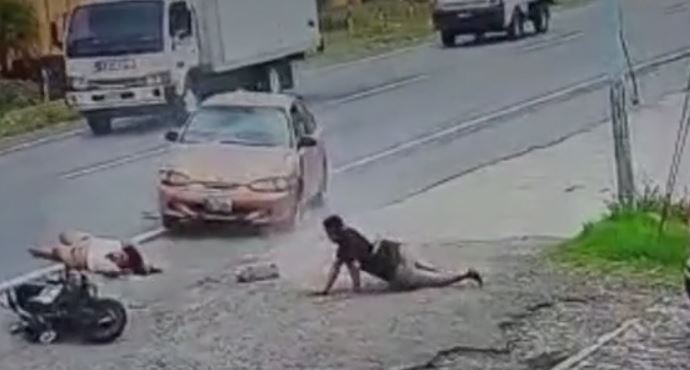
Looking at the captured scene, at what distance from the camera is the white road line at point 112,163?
24.8 meters

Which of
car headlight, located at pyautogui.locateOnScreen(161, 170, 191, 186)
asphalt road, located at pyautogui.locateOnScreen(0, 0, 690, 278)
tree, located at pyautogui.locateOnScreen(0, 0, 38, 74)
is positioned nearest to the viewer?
car headlight, located at pyautogui.locateOnScreen(161, 170, 191, 186)

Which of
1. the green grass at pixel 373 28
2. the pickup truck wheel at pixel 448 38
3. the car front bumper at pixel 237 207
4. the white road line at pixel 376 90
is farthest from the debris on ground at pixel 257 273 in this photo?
the pickup truck wheel at pixel 448 38

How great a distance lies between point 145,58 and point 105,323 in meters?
16.7

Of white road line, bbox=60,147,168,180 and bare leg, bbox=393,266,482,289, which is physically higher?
bare leg, bbox=393,266,482,289

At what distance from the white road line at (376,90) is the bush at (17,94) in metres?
5.32

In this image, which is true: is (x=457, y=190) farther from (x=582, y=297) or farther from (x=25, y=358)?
(x=25, y=358)

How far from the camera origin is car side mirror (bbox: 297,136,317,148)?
2055 centimetres

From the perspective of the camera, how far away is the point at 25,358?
42.4ft

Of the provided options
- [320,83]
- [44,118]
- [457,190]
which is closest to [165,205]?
[457,190]

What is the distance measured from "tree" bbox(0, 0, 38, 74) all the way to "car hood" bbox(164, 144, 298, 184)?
1501cm

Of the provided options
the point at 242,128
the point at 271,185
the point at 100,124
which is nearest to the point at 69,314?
the point at 271,185

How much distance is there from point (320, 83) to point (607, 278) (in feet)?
69.9

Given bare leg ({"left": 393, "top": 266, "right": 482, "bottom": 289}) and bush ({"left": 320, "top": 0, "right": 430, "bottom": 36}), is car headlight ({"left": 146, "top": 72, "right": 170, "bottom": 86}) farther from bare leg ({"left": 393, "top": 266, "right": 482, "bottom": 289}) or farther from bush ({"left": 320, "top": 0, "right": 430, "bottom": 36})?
bare leg ({"left": 393, "top": 266, "right": 482, "bottom": 289})

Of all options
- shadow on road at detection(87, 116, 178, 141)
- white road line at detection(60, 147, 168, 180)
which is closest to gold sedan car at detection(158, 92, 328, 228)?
white road line at detection(60, 147, 168, 180)
